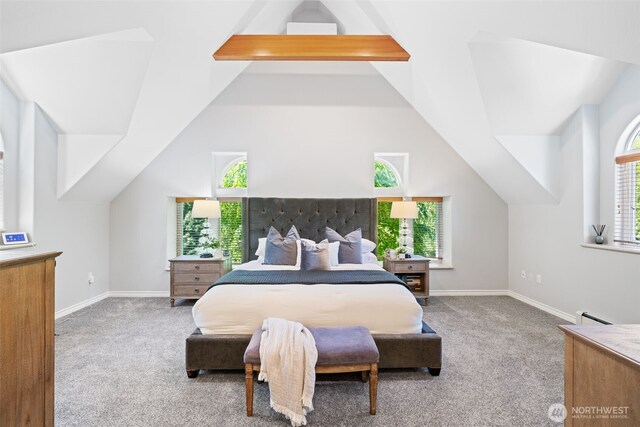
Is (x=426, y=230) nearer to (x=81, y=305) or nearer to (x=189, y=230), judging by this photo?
(x=189, y=230)

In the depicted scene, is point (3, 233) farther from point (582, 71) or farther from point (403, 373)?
point (582, 71)

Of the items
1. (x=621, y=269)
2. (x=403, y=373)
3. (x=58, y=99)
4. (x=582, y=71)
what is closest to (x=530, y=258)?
(x=621, y=269)

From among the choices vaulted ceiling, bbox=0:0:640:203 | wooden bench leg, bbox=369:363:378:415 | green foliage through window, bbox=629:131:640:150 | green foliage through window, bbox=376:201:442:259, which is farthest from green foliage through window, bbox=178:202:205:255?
green foliage through window, bbox=629:131:640:150

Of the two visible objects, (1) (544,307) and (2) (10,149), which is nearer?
(2) (10,149)

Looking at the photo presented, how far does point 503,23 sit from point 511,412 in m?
2.91

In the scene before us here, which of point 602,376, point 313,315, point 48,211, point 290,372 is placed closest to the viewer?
point 602,376

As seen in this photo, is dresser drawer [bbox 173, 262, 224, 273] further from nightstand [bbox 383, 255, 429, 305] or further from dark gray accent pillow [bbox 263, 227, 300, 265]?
nightstand [bbox 383, 255, 429, 305]

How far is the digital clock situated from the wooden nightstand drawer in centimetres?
172

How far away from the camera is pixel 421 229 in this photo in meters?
5.52

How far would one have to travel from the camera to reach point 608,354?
1139mm

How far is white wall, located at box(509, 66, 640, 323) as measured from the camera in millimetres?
3494

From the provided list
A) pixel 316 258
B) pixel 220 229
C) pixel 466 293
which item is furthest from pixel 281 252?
pixel 466 293

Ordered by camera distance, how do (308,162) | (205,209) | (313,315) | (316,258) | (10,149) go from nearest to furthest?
(313,315)
(10,149)
(316,258)
(205,209)
(308,162)

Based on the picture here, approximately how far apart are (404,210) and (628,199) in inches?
96.0
